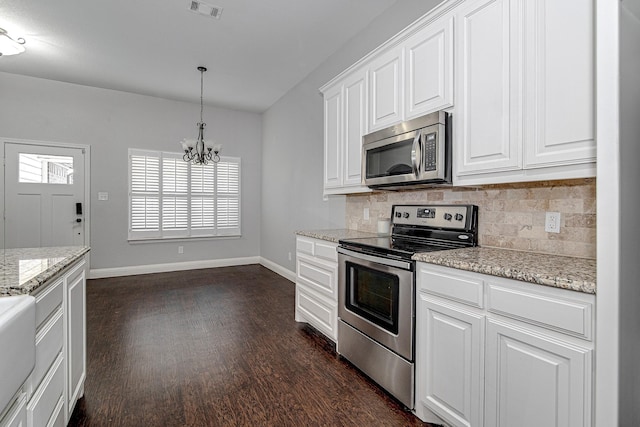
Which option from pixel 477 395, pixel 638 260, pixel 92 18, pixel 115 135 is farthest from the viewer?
pixel 115 135

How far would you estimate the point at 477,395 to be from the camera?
1.53m

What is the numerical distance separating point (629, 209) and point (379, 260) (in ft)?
3.97

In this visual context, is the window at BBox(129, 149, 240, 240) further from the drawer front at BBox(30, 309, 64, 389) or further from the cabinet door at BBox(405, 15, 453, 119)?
the cabinet door at BBox(405, 15, 453, 119)

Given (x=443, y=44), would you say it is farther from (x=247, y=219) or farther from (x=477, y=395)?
(x=247, y=219)

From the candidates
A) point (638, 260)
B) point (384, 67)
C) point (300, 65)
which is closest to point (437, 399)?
point (638, 260)

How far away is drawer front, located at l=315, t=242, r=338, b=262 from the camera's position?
262cm

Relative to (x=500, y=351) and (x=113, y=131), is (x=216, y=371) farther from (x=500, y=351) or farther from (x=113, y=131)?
(x=113, y=131)

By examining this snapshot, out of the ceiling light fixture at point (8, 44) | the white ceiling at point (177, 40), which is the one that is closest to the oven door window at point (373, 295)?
the white ceiling at point (177, 40)

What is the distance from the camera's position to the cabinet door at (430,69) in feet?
6.58

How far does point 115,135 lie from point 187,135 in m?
1.06

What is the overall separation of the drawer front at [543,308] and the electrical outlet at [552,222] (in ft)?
2.05

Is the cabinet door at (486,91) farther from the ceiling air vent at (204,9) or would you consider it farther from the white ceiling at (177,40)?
the ceiling air vent at (204,9)

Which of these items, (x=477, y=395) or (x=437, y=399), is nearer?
(x=477, y=395)

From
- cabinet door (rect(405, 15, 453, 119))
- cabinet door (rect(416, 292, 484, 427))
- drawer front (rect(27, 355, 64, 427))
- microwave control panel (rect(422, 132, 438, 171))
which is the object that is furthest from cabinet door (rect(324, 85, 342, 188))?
drawer front (rect(27, 355, 64, 427))
